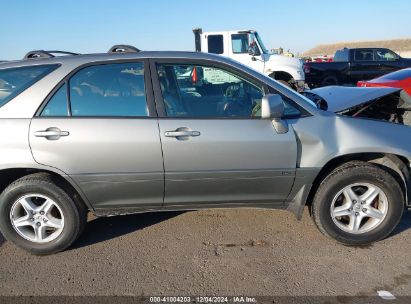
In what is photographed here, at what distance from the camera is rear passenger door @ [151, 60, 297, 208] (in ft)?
A: 9.74

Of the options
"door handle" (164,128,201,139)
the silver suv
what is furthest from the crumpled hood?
"door handle" (164,128,201,139)

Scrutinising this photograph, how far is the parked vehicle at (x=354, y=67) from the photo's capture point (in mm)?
14531

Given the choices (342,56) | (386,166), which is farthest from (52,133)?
(342,56)

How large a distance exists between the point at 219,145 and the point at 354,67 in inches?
530

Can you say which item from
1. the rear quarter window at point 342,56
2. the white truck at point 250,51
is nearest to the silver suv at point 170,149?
the white truck at point 250,51

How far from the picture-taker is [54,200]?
3.06 metres

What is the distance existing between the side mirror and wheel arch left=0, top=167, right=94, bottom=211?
1.68 meters

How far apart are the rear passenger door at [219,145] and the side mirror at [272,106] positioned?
0.16m

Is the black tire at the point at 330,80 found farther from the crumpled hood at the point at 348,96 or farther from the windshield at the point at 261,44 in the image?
the crumpled hood at the point at 348,96

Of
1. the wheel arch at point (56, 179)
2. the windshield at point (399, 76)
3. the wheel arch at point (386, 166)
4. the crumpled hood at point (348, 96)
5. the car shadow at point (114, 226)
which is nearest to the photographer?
the wheel arch at point (56, 179)

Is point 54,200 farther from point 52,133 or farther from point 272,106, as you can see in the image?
point 272,106

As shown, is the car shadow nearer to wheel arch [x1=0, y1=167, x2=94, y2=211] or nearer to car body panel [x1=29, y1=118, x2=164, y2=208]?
wheel arch [x1=0, y1=167, x2=94, y2=211]

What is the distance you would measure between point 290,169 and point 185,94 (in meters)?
1.13

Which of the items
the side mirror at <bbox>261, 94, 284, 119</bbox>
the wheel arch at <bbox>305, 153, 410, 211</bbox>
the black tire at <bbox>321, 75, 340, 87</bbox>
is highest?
the side mirror at <bbox>261, 94, 284, 119</bbox>
